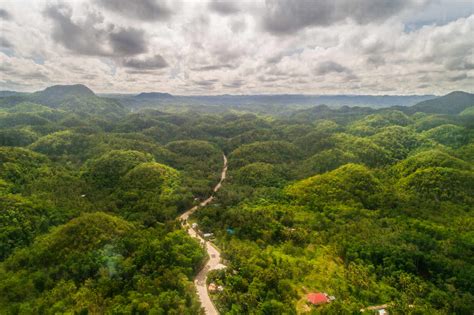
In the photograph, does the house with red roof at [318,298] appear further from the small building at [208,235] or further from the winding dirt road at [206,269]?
the small building at [208,235]

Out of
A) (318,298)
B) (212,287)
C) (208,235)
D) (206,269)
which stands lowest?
(208,235)

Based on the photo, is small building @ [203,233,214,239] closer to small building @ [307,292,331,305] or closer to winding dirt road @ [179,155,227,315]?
winding dirt road @ [179,155,227,315]

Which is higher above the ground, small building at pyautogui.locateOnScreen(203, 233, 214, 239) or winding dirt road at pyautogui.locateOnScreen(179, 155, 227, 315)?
winding dirt road at pyautogui.locateOnScreen(179, 155, 227, 315)

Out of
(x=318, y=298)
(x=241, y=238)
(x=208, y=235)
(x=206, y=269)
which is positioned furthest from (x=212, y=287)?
(x=208, y=235)

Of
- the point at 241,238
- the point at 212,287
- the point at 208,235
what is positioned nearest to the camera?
the point at 212,287

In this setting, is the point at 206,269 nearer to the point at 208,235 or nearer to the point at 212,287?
the point at 212,287

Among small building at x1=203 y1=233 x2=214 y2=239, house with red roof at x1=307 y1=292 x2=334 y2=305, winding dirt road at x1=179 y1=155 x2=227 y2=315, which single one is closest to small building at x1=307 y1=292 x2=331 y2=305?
house with red roof at x1=307 y1=292 x2=334 y2=305

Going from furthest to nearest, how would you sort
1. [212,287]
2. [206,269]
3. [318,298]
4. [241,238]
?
[241,238] < [206,269] < [212,287] < [318,298]

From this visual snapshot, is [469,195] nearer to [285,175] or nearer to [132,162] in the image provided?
[285,175]

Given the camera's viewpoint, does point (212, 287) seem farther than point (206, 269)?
No
